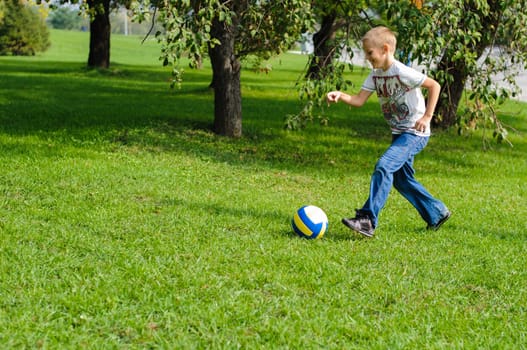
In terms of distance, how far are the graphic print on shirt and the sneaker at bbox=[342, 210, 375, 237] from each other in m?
0.92

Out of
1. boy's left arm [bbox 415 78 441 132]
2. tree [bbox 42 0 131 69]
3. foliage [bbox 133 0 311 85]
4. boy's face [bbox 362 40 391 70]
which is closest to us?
boy's left arm [bbox 415 78 441 132]

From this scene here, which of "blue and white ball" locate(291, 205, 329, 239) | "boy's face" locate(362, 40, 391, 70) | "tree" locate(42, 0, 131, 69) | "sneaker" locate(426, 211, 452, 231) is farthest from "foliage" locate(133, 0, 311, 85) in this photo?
"tree" locate(42, 0, 131, 69)

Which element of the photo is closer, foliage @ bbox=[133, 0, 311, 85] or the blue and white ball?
the blue and white ball

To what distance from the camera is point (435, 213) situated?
6.16 metres

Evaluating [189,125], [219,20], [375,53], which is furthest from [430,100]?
[189,125]

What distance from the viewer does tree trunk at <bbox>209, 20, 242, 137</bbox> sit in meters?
10.9

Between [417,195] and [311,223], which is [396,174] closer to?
[417,195]

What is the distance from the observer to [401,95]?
5.70 meters

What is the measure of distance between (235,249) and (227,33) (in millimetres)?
6253

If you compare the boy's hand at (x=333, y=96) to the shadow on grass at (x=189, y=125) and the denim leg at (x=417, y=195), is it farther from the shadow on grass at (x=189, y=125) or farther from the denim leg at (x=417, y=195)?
the shadow on grass at (x=189, y=125)

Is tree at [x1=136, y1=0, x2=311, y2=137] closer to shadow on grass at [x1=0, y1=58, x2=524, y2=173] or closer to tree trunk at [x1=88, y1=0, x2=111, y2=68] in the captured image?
shadow on grass at [x1=0, y1=58, x2=524, y2=173]

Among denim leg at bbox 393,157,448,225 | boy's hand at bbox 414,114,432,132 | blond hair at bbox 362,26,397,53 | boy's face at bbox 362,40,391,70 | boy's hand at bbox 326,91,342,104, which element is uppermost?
blond hair at bbox 362,26,397,53

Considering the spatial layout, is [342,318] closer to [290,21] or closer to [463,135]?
[290,21]

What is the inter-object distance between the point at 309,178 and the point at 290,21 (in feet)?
7.18
